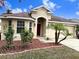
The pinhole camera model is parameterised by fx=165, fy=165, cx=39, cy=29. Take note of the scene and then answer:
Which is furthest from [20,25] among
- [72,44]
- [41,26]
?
[72,44]

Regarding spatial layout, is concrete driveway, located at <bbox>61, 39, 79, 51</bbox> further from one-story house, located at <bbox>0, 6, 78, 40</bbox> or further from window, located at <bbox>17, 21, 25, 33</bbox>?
window, located at <bbox>17, 21, 25, 33</bbox>

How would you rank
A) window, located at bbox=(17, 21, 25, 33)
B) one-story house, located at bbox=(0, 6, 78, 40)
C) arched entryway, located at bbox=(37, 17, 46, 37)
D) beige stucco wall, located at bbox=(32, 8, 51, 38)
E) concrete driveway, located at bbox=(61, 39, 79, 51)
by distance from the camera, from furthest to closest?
arched entryway, located at bbox=(37, 17, 46, 37), beige stucco wall, located at bbox=(32, 8, 51, 38), window, located at bbox=(17, 21, 25, 33), one-story house, located at bbox=(0, 6, 78, 40), concrete driveway, located at bbox=(61, 39, 79, 51)

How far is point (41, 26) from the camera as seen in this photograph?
33.3 meters

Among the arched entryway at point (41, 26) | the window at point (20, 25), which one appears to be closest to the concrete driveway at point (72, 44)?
the window at point (20, 25)

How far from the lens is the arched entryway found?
107 feet

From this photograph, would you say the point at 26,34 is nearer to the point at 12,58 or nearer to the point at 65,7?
the point at 12,58

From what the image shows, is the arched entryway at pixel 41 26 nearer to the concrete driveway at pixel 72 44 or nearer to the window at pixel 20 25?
the window at pixel 20 25

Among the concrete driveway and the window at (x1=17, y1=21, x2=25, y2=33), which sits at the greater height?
the window at (x1=17, y1=21, x2=25, y2=33)

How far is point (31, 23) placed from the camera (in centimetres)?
2895

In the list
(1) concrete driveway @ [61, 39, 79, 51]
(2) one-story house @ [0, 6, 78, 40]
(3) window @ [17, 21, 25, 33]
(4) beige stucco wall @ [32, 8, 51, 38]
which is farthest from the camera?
(4) beige stucco wall @ [32, 8, 51, 38]

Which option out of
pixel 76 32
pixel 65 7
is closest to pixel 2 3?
pixel 76 32

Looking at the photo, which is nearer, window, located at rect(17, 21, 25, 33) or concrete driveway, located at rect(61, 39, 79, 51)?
→ concrete driveway, located at rect(61, 39, 79, 51)

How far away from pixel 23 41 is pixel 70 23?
56.4ft

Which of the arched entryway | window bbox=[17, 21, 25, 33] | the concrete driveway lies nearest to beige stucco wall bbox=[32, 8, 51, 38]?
the arched entryway
